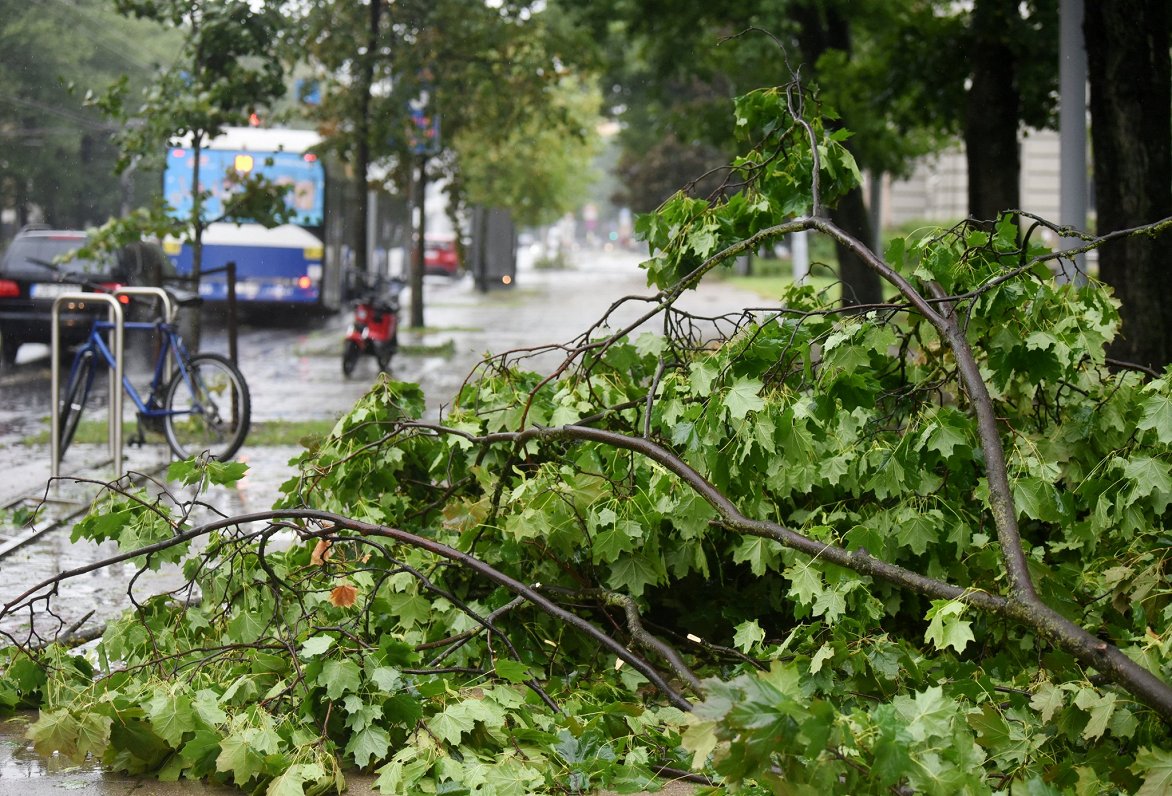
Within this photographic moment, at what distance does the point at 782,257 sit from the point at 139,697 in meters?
56.6

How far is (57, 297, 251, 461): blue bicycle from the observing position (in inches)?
409

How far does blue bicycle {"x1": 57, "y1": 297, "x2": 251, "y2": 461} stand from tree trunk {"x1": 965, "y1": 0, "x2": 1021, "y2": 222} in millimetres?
8582

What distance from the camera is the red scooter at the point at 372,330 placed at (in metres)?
17.9

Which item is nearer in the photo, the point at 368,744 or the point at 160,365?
the point at 368,744

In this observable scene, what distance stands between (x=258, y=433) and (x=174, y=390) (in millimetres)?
1793

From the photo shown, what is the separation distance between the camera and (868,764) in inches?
130

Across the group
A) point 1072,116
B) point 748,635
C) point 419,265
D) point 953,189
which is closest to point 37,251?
point 419,265

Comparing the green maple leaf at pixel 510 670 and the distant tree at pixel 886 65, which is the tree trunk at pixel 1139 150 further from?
the green maple leaf at pixel 510 670

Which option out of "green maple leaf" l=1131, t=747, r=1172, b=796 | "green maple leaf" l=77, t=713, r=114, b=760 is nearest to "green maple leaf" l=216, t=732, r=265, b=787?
"green maple leaf" l=77, t=713, r=114, b=760

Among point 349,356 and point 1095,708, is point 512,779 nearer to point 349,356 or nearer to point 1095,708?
point 1095,708

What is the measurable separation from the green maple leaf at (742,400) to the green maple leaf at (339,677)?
1329 mm

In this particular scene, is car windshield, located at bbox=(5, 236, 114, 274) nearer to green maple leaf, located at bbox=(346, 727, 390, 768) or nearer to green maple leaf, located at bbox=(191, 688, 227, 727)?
green maple leaf, located at bbox=(191, 688, 227, 727)

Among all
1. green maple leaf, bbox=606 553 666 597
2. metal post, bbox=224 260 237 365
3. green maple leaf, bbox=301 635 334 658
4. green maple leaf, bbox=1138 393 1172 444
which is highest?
metal post, bbox=224 260 237 365

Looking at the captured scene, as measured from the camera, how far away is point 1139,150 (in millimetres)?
11227
